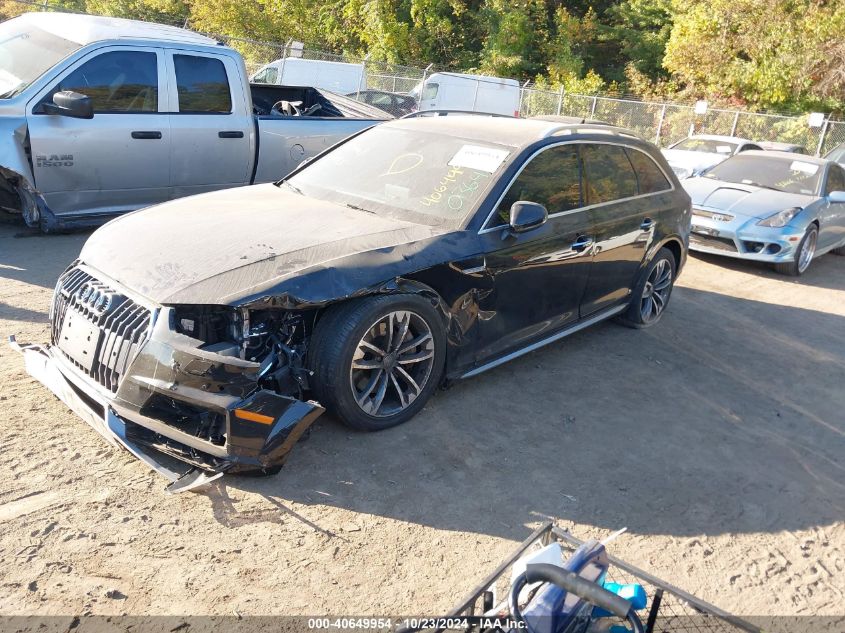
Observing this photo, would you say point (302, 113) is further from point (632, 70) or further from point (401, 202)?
point (632, 70)

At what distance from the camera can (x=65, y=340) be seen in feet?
12.5

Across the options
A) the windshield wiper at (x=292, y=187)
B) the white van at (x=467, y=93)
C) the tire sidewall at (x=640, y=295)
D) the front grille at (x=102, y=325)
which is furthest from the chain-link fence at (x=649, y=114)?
the front grille at (x=102, y=325)

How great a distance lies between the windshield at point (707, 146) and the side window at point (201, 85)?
11125 millimetres

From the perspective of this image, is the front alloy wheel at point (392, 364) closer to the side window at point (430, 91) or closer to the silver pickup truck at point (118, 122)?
the silver pickup truck at point (118, 122)

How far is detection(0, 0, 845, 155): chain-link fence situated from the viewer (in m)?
21.1

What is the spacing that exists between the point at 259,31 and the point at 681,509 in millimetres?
29086

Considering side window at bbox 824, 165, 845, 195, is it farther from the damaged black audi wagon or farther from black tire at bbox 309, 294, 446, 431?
black tire at bbox 309, 294, 446, 431

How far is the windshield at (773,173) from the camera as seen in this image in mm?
9970

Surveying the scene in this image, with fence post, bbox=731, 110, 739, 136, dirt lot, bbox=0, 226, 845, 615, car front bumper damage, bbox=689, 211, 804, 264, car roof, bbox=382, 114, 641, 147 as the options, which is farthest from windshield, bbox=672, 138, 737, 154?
dirt lot, bbox=0, 226, 845, 615

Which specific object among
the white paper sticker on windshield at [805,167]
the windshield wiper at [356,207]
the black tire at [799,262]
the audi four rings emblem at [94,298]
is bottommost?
the black tire at [799,262]

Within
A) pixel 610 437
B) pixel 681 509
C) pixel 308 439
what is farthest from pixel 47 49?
pixel 681 509

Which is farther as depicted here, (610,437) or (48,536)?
(610,437)

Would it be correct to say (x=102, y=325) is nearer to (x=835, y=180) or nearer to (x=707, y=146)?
(x=835, y=180)

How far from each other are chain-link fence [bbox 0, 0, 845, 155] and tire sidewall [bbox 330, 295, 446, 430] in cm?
1699
